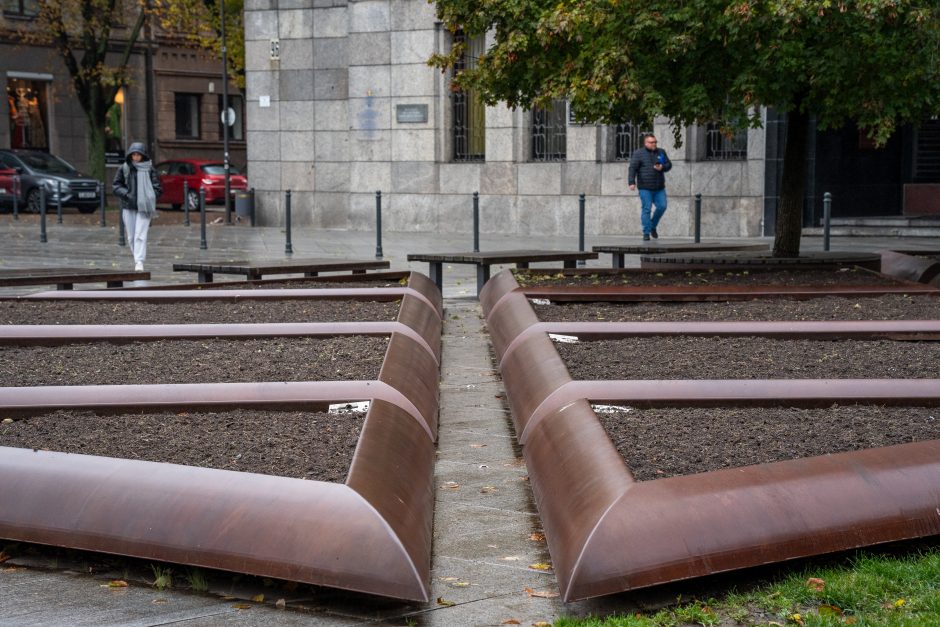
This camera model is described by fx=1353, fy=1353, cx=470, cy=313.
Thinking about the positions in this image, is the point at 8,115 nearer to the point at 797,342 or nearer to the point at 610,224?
the point at 610,224

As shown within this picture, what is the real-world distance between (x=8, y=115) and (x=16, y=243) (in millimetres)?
22383

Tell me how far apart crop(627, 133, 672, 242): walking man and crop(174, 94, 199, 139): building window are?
3315 cm

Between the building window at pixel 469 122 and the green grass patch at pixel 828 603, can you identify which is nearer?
the green grass patch at pixel 828 603

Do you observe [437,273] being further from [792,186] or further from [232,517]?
[232,517]

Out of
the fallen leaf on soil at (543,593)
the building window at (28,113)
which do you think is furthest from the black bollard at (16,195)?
the fallen leaf on soil at (543,593)

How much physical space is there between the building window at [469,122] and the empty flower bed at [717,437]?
16.7 m

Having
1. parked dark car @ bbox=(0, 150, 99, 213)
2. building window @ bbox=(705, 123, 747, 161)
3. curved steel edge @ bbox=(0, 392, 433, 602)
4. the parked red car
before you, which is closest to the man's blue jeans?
building window @ bbox=(705, 123, 747, 161)

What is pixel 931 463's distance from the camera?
4785 millimetres

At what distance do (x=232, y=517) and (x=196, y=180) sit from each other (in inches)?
1471

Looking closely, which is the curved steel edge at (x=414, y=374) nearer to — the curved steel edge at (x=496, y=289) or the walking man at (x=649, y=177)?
the curved steel edge at (x=496, y=289)

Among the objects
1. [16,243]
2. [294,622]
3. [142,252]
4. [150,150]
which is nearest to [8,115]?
[150,150]

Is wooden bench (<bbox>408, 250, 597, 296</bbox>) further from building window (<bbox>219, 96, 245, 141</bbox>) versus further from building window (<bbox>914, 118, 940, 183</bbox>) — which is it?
building window (<bbox>219, 96, 245, 141</bbox>)

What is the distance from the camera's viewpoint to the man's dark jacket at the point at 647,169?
20578mm

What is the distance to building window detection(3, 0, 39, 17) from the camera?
42.2 m
